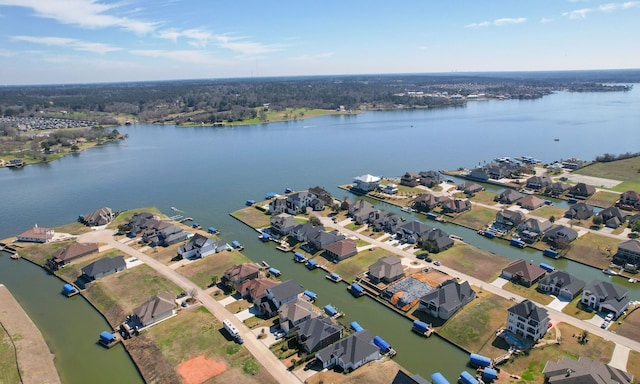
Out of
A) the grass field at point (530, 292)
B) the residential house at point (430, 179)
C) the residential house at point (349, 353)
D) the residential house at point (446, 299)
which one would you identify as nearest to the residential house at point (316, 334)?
the residential house at point (349, 353)

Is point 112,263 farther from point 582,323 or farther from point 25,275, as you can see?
point 582,323

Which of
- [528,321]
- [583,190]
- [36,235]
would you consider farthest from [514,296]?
[36,235]

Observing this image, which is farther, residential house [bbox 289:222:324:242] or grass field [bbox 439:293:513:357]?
residential house [bbox 289:222:324:242]

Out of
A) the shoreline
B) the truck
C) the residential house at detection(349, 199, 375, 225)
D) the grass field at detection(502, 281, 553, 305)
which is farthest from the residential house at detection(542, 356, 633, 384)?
the shoreline

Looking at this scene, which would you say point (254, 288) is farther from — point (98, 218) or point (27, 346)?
point (98, 218)

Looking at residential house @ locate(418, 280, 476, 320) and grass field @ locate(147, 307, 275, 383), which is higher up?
residential house @ locate(418, 280, 476, 320)

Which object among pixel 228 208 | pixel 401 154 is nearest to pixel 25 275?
pixel 228 208

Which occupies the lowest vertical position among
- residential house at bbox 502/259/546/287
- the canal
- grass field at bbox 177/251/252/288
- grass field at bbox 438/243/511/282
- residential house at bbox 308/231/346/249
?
the canal

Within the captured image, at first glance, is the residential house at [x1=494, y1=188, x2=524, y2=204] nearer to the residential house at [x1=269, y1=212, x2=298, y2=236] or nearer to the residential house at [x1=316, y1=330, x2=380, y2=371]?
the residential house at [x1=269, y1=212, x2=298, y2=236]
